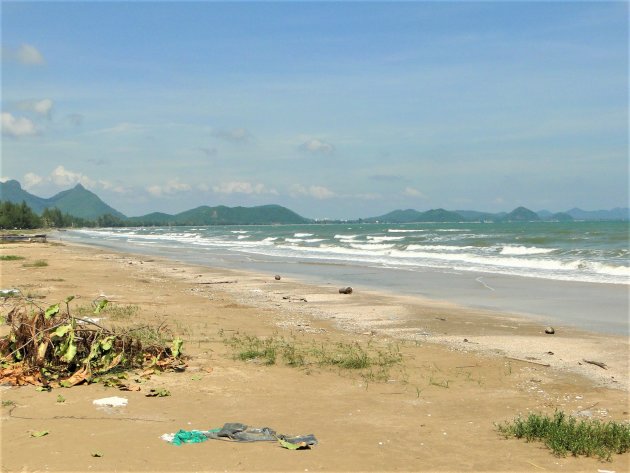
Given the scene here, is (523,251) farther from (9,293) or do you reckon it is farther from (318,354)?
(9,293)

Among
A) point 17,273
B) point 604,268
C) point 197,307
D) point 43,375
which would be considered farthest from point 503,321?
point 17,273

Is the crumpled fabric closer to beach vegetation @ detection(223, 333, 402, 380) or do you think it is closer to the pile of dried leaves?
the pile of dried leaves

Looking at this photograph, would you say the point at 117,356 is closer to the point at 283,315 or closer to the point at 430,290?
the point at 283,315

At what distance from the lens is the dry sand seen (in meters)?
5.26

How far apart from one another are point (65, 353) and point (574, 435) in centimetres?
622

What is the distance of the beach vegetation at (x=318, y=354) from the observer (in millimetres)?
8719

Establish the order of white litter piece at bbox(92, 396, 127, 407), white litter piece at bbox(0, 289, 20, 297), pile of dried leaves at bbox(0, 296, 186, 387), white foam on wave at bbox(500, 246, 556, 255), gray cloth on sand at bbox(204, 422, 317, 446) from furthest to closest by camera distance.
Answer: white foam on wave at bbox(500, 246, 556, 255) < white litter piece at bbox(0, 289, 20, 297) < pile of dried leaves at bbox(0, 296, 186, 387) < white litter piece at bbox(92, 396, 127, 407) < gray cloth on sand at bbox(204, 422, 317, 446)

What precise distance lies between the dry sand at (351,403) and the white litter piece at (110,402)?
10cm

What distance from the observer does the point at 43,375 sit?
7441 mm

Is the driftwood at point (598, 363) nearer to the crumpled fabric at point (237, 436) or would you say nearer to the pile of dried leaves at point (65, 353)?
the crumpled fabric at point (237, 436)

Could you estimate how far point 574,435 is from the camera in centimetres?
567

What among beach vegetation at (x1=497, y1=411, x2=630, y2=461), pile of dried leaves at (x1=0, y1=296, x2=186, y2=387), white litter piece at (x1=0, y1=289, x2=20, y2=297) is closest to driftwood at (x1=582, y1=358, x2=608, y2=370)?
beach vegetation at (x1=497, y1=411, x2=630, y2=461)

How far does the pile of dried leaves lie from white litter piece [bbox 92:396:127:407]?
A: 31.0 inches

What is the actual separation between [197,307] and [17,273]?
1186 centimetres
